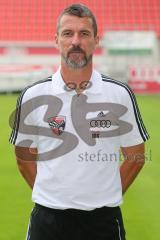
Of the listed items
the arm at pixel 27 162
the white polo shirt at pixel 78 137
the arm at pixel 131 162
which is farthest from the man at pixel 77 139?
the arm at pixel 27 162

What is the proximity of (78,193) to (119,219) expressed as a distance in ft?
1.10

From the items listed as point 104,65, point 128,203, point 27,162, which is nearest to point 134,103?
point 27,162

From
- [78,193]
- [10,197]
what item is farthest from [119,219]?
[10,197]

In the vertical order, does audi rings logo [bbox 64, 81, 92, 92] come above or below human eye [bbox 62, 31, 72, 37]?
below

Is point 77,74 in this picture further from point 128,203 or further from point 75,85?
point 128,203

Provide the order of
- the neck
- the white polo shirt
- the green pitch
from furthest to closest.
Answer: the green pitch
the neck
the white polo shirt

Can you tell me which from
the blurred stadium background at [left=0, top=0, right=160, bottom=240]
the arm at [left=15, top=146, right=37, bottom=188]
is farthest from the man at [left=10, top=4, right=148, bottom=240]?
the blurred stadium background at [left=0, top=0, right=160, bottom=240]

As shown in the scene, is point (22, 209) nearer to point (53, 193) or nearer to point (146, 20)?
point (53, 193)

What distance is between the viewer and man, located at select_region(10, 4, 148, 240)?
3.05m

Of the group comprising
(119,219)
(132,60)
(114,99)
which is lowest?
(132,60)

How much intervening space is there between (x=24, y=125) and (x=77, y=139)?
47 cm

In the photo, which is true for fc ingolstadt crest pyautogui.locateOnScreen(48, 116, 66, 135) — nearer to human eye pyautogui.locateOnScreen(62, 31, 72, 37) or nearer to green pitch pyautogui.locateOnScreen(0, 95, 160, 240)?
human eye pyautogui.locateOnScreen(62, 31, 72, 37)

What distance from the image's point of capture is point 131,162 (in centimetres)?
354

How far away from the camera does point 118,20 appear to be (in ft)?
134
